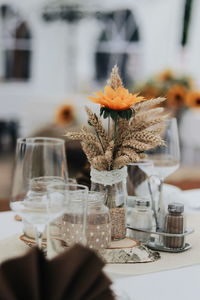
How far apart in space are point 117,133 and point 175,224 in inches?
10.5

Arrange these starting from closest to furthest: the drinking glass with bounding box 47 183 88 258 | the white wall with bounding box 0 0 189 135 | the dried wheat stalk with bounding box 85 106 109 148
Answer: the drinking glass with bounding box 47 183 88 258
the dried wheat stalk with bounding box 85 106 109 148
the white wall with bounding box 0 0 189 135

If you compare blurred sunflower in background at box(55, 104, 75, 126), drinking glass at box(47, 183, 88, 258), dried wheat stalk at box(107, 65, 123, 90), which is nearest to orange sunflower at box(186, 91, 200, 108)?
blurred sunflower in background at box(55, 104, 75, 126)

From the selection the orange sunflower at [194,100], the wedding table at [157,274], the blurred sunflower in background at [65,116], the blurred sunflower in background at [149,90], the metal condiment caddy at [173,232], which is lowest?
the wedding table at [157,274]

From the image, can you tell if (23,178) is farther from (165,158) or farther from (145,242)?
(165,158)

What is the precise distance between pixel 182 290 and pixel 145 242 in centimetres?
29

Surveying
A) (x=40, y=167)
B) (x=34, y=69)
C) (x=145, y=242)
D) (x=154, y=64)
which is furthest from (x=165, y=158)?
(x=34, y=69)

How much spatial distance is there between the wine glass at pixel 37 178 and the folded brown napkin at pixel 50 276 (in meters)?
0.20

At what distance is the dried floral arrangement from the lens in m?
1.35

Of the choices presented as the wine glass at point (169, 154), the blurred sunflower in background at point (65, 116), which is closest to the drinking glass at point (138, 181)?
the wine glass at point (169, 154)

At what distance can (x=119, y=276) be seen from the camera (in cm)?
124

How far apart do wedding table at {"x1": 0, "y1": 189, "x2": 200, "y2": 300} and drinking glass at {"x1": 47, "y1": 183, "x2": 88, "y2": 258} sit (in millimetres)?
118

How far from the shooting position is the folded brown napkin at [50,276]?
3.13ft

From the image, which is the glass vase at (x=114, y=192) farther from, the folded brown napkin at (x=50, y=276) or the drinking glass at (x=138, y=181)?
the folded brown napkin at (x=50, y=276)

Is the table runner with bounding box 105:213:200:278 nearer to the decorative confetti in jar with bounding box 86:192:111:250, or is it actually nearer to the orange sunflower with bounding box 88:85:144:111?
the decorative confetti in jar with bounding box 86:192:111:250
